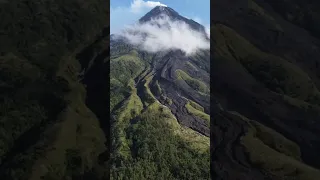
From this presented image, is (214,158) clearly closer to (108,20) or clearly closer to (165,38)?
(108,20)

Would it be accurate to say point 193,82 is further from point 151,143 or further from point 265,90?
point 265,90

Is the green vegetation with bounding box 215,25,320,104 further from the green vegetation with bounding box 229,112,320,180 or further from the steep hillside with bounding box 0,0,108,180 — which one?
the steep hillside with bounding box 0,0,108,180

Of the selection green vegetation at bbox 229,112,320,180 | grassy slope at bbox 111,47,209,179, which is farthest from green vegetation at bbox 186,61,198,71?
green vegetation at bbox 229,112,320,180

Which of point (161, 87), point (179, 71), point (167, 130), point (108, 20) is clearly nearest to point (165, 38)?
point (179, 71)

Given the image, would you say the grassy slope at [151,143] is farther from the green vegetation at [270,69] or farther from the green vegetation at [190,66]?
the green vegetation at [270,69]

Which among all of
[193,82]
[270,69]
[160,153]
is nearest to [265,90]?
[270,69]

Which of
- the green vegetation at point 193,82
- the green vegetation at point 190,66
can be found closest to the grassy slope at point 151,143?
the green vegetation at point 193,82
